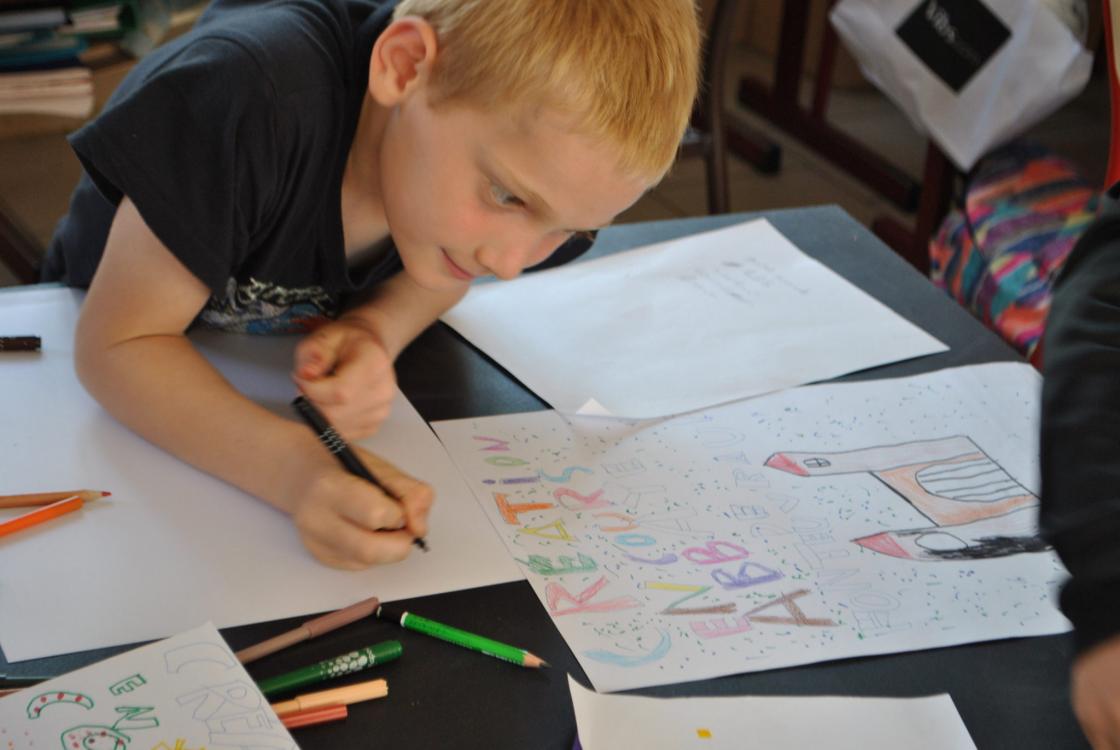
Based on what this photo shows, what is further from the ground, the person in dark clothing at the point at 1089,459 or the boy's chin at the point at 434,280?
the person in dark clothing at the point at 1089,459

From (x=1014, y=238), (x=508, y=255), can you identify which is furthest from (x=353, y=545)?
(x=1014, y=238)

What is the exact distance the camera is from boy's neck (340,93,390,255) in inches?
35.2

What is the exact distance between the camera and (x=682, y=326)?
3.31 feet

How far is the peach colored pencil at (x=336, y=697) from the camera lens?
1.87 ft

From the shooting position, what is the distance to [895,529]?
77 centimetres

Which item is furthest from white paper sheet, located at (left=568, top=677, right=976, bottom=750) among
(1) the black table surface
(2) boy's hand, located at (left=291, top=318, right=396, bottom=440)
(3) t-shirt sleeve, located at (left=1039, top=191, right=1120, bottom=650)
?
(2) boy's hand, located at (left=291, top=318, right=396, bottom=440)

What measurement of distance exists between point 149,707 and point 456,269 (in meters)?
0.40

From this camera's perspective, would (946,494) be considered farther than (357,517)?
Yes

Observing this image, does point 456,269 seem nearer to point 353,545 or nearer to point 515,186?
point 515,186

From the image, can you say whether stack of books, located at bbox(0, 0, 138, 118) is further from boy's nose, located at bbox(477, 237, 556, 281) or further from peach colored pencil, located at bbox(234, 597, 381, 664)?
peach colored pencil, located at bbox(234, 597, 381, 664)

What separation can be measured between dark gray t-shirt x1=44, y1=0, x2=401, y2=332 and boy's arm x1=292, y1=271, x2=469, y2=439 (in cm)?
7

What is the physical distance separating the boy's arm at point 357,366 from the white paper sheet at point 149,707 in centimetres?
24

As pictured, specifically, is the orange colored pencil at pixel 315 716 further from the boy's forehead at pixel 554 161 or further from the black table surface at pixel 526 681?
the boy's forehead at pixel 554 161

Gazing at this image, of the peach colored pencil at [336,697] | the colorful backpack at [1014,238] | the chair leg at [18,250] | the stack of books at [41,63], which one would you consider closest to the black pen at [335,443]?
the peach colored pencil at [336,697]
